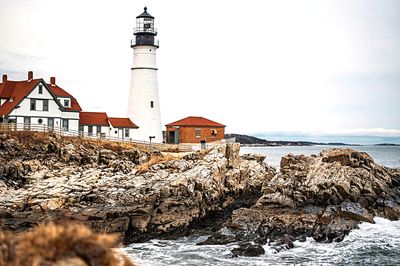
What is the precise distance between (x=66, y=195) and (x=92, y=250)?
19.9 metres

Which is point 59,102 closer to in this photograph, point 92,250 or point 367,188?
point 367,188

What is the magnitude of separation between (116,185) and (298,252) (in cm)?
979

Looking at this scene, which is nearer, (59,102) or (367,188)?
(367,188)

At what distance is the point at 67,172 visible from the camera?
27.8 metres

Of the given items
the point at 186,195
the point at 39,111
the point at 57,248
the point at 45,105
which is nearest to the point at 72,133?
the point at 39,111

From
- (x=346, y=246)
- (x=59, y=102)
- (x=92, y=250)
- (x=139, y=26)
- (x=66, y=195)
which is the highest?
(x=139, y=26)

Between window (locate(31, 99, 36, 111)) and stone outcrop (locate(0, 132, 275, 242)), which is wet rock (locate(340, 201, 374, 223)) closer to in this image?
stone outcrop (locate(0, 132, 275, 242))

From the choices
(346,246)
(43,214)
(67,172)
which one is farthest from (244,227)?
(67,172)

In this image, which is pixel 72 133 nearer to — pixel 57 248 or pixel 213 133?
pixel 213 133

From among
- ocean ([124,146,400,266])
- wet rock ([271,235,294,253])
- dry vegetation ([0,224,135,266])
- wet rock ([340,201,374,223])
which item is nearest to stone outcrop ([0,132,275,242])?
ocean ([124,146,400,266])

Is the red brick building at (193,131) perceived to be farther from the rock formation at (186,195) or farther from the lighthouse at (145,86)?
the rock formation at (186,195)

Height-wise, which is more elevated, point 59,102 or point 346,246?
point 59,102

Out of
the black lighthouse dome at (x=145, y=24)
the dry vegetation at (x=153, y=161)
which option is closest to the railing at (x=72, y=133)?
the dry vegetation at (x=153, y=161)

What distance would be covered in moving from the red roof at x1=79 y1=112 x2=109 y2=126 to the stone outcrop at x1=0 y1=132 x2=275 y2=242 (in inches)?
345
